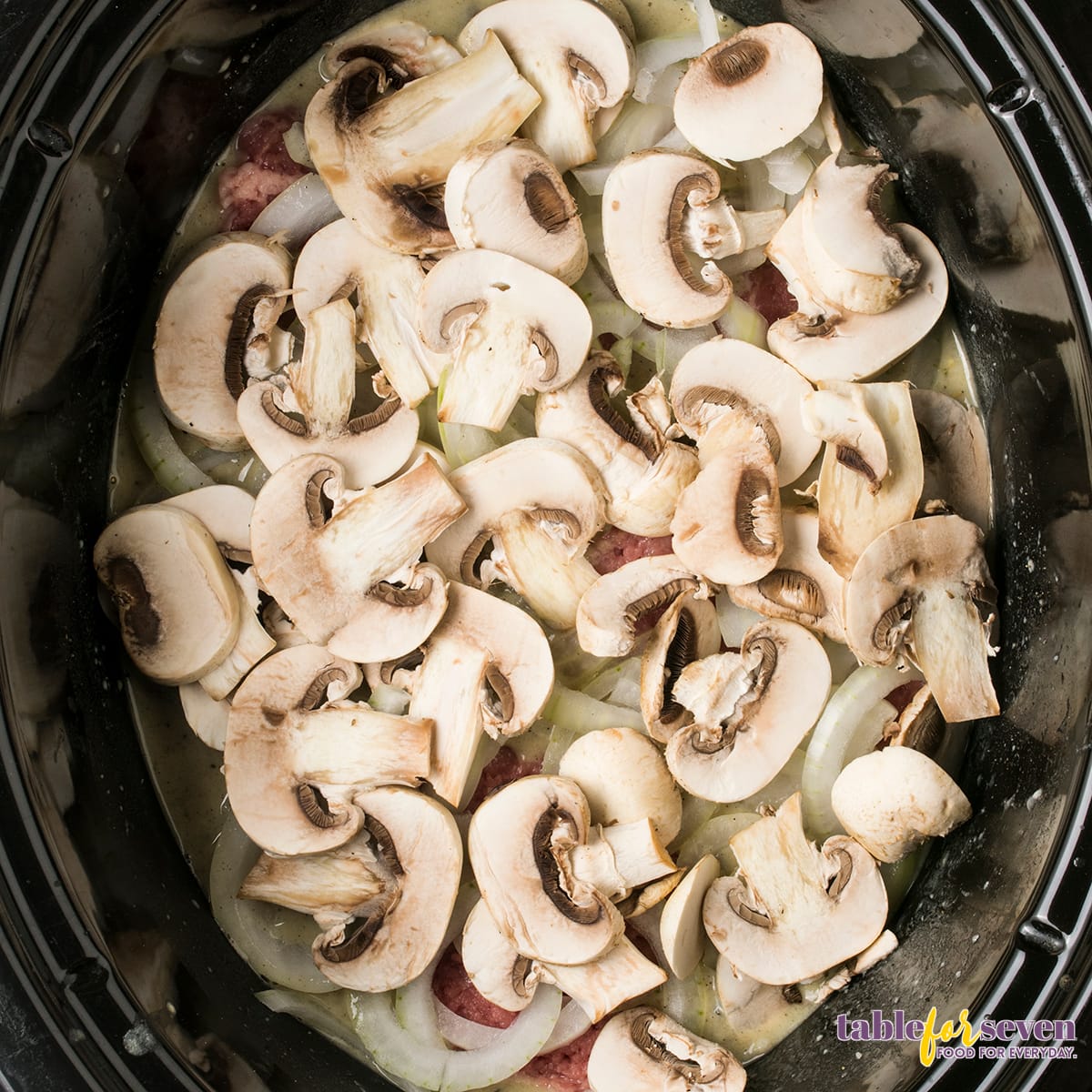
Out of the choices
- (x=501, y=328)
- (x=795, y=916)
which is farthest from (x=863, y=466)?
(x=795, y=916)

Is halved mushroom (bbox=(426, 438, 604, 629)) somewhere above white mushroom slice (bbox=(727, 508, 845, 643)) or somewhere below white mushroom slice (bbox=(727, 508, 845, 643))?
above

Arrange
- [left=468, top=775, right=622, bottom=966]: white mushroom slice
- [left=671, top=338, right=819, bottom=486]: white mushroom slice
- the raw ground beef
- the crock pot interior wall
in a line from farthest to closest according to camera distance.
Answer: the raw ground beef
[left=671, top=338, right=819, bottom=486]: white mushroom slice
[left=468, top=775, right=622, bottom=966]: white mushroom slice
the crock pot interior wall

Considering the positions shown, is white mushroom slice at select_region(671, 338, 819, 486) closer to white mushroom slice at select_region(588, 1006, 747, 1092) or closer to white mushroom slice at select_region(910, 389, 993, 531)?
white mushroom slice at select_region(910, 389, 993, 531)

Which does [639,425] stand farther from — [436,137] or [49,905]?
[49,905]

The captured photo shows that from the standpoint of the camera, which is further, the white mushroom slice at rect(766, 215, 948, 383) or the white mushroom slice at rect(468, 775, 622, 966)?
the white mushroom slice at rect(766, 215, 948, 383)

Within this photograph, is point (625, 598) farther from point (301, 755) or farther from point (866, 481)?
point (301, 755)

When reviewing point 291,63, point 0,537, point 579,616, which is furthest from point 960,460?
point 0,537

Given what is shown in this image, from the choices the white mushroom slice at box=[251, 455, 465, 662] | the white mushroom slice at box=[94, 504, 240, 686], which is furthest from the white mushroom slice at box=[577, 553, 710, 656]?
the white mushroom slice at box=[94, 504, 240, 686]
